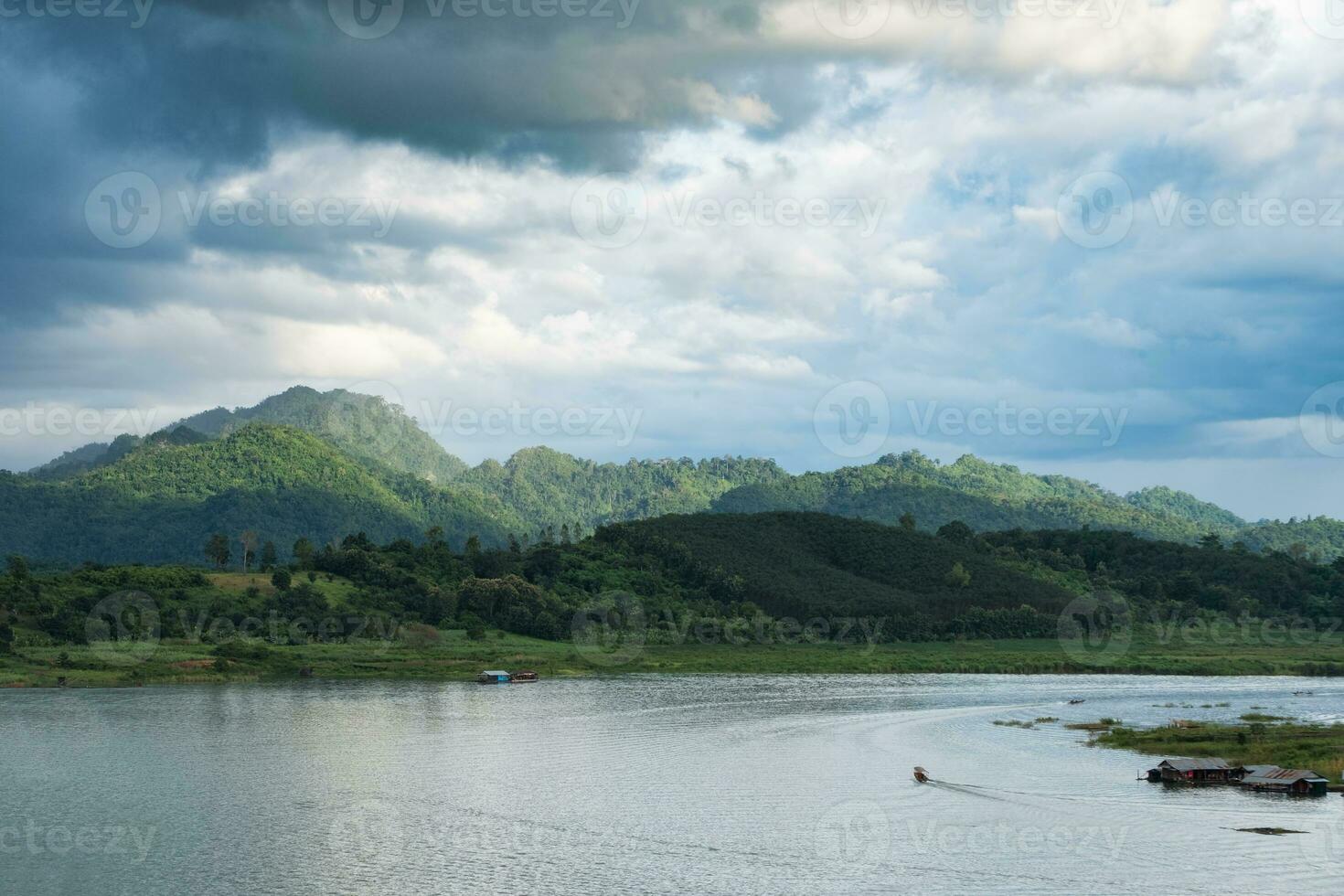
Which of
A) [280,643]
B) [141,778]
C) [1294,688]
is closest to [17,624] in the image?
[280,643]

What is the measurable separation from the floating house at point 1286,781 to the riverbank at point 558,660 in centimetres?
9629

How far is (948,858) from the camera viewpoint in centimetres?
5806

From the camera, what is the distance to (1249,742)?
89812 mm

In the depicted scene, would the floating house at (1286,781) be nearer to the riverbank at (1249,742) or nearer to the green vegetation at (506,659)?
the riverbank at (1249,742)

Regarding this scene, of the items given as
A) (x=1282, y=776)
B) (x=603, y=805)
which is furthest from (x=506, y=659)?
(x=1282, y=776)

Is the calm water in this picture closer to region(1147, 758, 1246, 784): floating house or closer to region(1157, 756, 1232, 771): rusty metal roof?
region(1147, 758, 1246, 784): floating house

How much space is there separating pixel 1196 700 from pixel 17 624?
13389cm

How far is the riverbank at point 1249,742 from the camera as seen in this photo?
81938mm

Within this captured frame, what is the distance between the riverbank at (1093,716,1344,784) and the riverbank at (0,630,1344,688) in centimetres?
7347

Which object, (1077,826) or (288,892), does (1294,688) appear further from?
(288,892)

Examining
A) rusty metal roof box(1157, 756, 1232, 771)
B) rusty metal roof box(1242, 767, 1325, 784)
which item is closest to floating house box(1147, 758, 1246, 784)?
rusty metal roof box(1157, 756, 1232, 771)

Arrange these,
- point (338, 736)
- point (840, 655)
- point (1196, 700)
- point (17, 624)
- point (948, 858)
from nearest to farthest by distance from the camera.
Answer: point (948, 858) → point (338, 736) → point (1196, 700) → point (17, 624) → point (840, 655)

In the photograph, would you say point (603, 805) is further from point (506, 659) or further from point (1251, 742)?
point (506, 659)

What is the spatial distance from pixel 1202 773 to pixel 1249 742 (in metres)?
15.4
